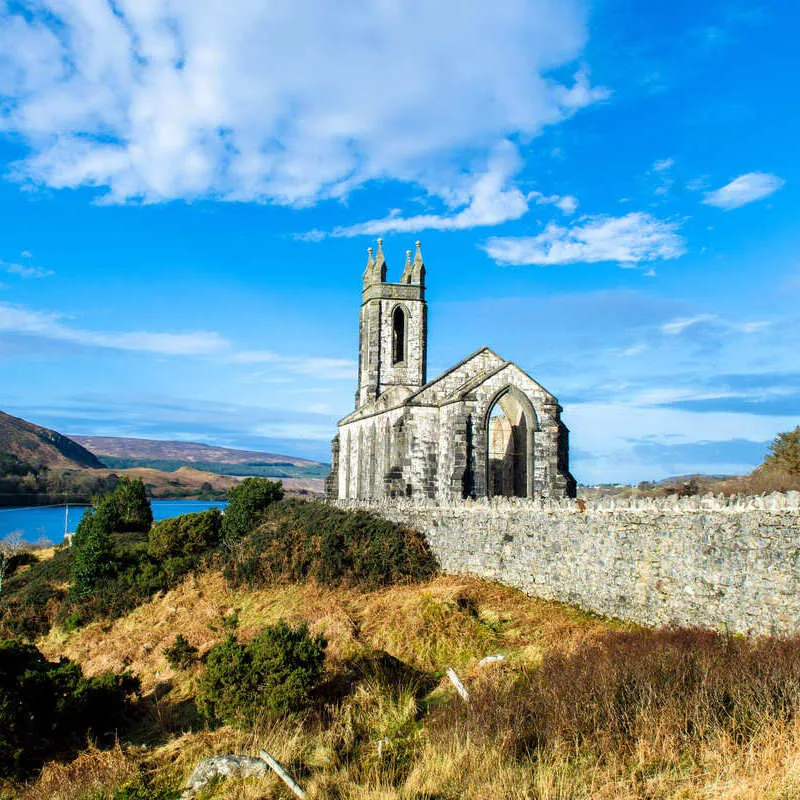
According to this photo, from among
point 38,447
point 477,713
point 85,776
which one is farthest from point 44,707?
point 38,447

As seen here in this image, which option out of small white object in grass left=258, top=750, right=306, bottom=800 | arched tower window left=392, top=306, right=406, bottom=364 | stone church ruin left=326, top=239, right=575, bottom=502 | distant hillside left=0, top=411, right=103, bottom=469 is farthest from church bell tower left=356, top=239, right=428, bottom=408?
distant hillside left=0, top=411, right=103, bottom=469

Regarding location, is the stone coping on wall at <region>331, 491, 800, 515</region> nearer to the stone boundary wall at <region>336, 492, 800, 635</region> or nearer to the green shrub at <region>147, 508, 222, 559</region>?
the stone boundary wall at <region>336, 492, 800, 635</region>

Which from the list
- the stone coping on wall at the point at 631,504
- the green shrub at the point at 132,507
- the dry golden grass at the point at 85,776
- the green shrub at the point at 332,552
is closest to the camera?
the dry golden grass at the point at 85,776

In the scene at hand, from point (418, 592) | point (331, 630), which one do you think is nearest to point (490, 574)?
point (418, 592)

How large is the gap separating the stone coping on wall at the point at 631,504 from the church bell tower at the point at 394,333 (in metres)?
14.2

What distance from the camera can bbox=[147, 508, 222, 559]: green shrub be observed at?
22594mm

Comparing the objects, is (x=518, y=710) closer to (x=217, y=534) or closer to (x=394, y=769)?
(x=394, y=769)

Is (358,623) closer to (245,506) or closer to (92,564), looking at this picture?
(245,506)

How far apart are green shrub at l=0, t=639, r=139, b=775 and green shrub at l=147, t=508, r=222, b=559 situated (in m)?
11.2

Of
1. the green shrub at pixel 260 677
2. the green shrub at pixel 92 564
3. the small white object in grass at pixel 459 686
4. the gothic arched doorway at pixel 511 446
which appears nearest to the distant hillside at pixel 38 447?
the green shrub at pixel 92 564

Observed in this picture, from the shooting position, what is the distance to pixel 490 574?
16094 mm

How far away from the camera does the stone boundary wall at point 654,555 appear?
9.58 meters

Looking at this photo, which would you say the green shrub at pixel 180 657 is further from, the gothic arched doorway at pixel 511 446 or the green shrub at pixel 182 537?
the gothic arched doorway at pixel 511 446

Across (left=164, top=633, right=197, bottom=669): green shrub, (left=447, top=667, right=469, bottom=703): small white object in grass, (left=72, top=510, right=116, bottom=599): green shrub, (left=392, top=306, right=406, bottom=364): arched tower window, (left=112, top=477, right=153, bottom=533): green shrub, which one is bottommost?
(left=164, top=633, right=197, bottom=669): green shrub
